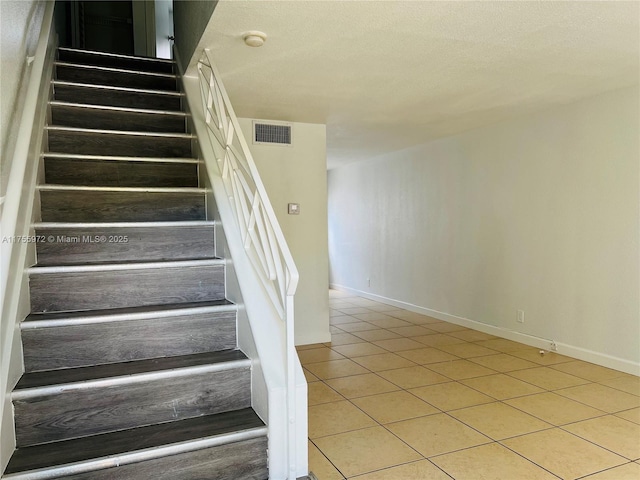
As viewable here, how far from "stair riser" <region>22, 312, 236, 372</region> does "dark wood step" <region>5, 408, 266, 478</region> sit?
0.33 meters

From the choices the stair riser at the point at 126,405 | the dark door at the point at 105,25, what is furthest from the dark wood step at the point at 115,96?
the dark door at the point at 105,25

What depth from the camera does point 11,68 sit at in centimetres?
188

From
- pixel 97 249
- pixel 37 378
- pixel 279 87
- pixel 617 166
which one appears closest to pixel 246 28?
pixel 279 87

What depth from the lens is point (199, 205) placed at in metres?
2.73

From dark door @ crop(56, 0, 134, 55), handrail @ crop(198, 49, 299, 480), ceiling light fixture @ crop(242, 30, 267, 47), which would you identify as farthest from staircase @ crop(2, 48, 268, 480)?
dark door @ crop(56, 0, 134, 55)

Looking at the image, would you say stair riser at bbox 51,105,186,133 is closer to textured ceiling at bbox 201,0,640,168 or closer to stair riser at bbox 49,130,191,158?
stair riser at bbox 49,130,191,158

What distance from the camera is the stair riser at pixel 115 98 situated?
3.19 m

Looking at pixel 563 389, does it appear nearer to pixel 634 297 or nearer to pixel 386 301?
pixel 634 297

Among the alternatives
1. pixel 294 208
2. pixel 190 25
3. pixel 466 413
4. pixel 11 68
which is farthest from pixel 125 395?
pixel 294 208

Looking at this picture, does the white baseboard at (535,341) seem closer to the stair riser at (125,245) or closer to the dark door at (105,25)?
the stair riser at (125,245)

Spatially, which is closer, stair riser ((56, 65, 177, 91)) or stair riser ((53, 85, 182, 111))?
stair riser ((53, 85, 182, 111))

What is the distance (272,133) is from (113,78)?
4.73 feet

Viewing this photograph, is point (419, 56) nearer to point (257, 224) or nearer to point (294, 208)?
point (257, 224)

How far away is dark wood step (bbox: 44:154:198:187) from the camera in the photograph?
8.78 feet
